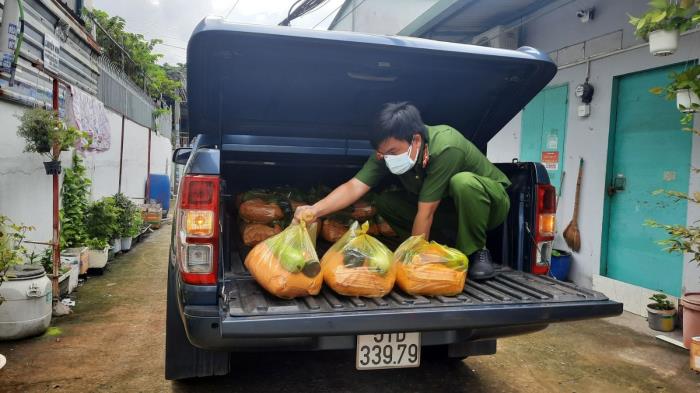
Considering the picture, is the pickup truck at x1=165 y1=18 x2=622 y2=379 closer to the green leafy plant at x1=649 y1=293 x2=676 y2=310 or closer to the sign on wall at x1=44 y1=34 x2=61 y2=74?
the green leafy plant at x1=649 y1=293 x2=676 y2=310

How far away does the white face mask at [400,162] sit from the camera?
2717 millimetres

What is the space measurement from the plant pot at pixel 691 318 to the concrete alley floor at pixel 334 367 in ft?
0.47

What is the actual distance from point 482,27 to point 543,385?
552 centimetres

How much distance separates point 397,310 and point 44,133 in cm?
372

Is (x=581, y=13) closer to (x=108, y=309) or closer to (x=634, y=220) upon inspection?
(x=634, y=220)

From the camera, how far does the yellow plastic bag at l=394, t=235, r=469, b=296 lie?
90.0 inches

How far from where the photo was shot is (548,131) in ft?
20.2

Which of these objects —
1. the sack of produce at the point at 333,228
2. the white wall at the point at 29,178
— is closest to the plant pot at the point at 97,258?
the white wall at the point at 29,178

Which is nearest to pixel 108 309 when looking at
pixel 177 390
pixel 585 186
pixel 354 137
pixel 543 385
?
pixel 177 390

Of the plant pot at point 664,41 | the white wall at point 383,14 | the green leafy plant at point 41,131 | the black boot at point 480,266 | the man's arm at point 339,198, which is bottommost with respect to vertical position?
the black boot at point 480,266

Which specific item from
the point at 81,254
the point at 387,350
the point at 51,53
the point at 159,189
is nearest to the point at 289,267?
the point at 387,350

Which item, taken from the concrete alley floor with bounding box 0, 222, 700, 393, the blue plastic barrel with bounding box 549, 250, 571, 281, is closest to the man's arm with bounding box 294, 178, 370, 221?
the concrete alley floor with bounding box 0, 222, 700, 393

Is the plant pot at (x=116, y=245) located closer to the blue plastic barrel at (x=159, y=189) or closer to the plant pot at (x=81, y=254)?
the plant pot at (x=81, y=254)

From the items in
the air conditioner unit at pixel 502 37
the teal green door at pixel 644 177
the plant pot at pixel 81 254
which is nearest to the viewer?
the teal green door at pixel 644 177
